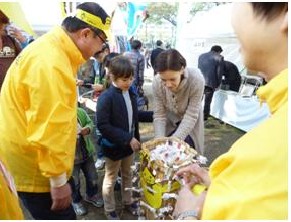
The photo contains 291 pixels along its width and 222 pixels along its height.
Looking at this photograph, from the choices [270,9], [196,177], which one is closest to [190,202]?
[196,177]

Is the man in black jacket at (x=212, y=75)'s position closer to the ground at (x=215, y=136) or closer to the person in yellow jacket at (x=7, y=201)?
the ground at (x=215, y=136)

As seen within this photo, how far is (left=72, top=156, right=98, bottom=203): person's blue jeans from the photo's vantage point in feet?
10.0

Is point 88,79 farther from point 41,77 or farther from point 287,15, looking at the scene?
point 287,15

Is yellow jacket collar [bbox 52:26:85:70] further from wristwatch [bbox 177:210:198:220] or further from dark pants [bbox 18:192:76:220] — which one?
wristwatch [bbox 177:210:198:220]

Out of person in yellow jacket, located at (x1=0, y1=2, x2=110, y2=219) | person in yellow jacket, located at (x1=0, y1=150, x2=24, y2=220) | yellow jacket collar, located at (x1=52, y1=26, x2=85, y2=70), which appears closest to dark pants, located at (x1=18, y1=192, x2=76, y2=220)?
person in yellow jacket, located at (x1=0, y1=2, x2=110, y2=219)

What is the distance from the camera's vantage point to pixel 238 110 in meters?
6.00

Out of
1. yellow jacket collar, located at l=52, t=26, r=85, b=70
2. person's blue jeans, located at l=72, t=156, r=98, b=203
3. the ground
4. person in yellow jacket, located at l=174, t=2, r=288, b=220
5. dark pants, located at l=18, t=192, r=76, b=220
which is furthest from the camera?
the ground

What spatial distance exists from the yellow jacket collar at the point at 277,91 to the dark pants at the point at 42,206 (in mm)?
1540

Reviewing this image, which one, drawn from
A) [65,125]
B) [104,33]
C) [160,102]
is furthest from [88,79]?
[65,125]

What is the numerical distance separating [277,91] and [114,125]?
207 cm

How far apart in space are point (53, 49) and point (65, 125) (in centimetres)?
40

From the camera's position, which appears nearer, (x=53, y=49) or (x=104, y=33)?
(x=53, y=49)

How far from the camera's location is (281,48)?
0.65m

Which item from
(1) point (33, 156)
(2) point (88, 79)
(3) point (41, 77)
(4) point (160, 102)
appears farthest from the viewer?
(2) point (88, 79)
